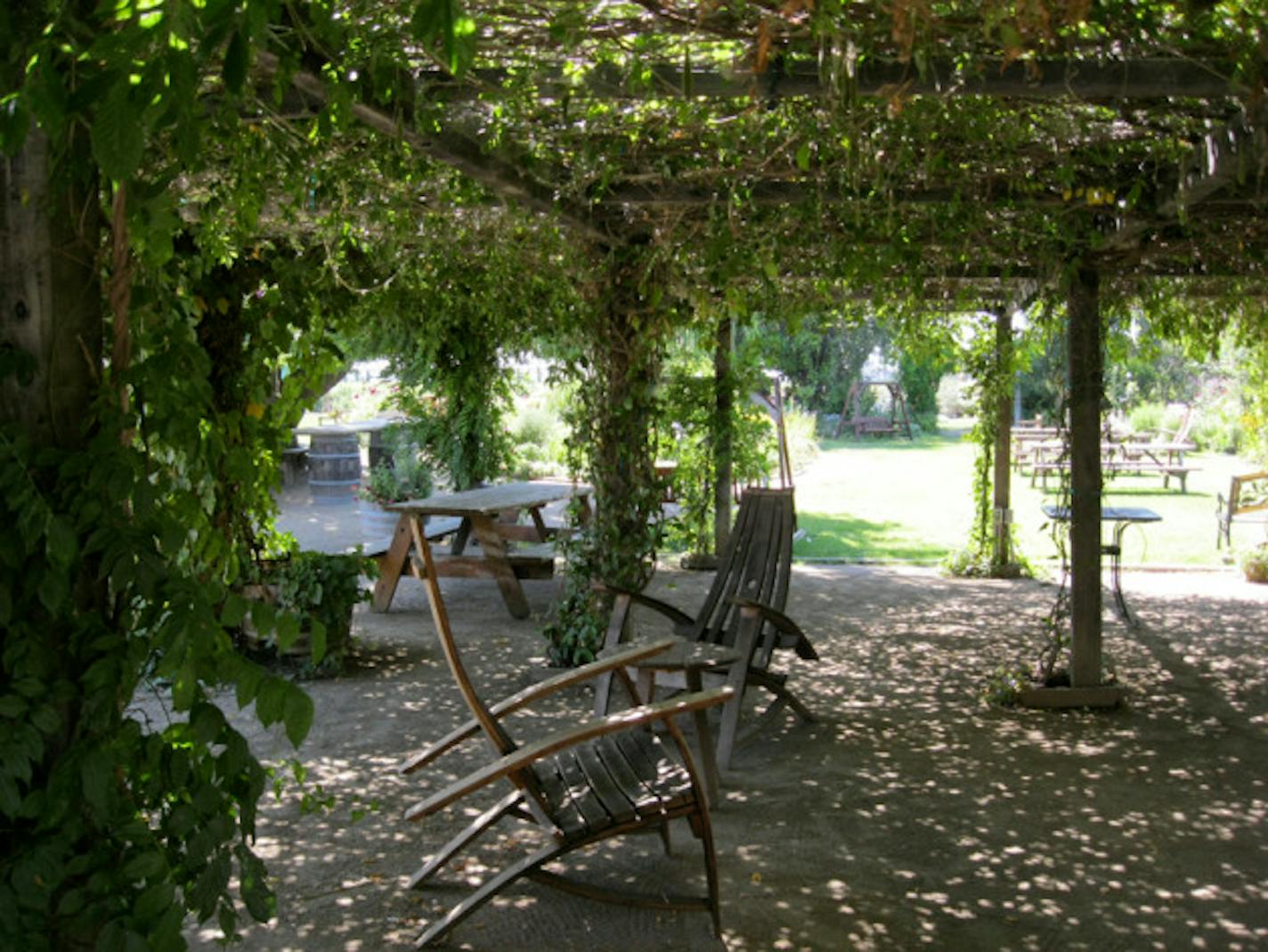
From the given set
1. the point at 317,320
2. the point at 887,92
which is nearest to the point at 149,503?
the point at 317,320

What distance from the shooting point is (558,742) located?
119 inches

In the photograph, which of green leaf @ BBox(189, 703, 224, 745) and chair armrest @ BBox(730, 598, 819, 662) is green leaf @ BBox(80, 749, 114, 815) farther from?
chair armrest @ BBox(730, 598, 819, 662)

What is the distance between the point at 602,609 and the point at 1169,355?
20.1 metres

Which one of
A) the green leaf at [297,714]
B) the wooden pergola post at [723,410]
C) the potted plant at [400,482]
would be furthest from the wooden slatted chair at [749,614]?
the potted plant at [400,482]

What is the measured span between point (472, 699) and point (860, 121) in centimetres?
219

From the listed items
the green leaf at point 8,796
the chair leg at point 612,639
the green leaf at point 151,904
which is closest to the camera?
the green leaf at point 8,796

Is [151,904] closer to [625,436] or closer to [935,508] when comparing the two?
[625,436]

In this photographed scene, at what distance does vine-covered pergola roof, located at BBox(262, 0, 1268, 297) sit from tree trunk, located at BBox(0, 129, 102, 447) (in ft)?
1.95

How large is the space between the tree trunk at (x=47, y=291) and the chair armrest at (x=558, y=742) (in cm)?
149

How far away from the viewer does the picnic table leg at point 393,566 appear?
752 centimetres

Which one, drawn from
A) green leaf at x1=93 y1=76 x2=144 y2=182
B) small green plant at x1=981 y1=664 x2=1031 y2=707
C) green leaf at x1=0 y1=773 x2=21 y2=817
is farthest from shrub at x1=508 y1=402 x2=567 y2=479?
green leaf at x1=93 y1=76 x2=144 y2=182

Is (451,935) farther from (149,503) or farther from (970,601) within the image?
(970,601)

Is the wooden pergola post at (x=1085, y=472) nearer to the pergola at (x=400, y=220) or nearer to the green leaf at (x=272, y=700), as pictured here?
the pergola at (x=400, y=220)

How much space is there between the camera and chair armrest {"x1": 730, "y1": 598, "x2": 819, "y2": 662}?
483 centimetres
